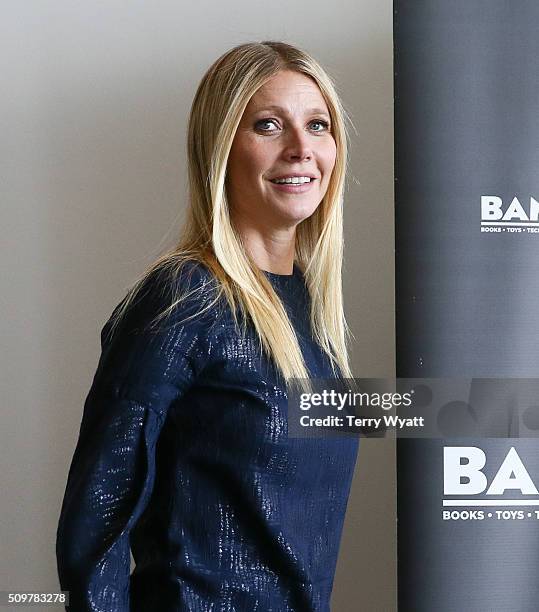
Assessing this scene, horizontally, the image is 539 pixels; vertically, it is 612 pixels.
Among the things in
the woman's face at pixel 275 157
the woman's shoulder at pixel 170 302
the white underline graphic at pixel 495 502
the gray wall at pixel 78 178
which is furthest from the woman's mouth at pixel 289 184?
the gray wall at pixel 78 178

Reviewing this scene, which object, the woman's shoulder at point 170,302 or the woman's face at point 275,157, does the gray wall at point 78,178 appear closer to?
the woman's face at point 275,157

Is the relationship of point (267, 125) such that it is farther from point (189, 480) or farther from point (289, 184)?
point (189, 480)

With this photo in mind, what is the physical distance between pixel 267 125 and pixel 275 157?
0.04 metres

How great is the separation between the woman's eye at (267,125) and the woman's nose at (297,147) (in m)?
0.02

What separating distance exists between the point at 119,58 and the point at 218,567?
4.63ft

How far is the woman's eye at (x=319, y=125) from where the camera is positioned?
126cm

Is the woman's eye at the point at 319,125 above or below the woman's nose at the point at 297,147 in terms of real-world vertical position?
above

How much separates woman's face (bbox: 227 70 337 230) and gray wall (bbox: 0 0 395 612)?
0.92 meters

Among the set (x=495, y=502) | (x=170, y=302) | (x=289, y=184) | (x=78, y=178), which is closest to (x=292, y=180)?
(x=289, y=184)

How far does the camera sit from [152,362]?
1.04 metres

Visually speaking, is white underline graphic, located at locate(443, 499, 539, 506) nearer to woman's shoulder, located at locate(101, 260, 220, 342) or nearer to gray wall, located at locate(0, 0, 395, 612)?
gray wall, located at locate(0, 0, 395, 612)

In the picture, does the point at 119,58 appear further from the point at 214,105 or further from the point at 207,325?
the point at 207,325

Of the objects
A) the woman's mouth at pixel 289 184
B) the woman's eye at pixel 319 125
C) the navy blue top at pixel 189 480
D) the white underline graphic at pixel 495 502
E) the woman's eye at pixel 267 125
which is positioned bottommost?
the white underline graphic at pixel 495 502

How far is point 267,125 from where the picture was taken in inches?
47.8
